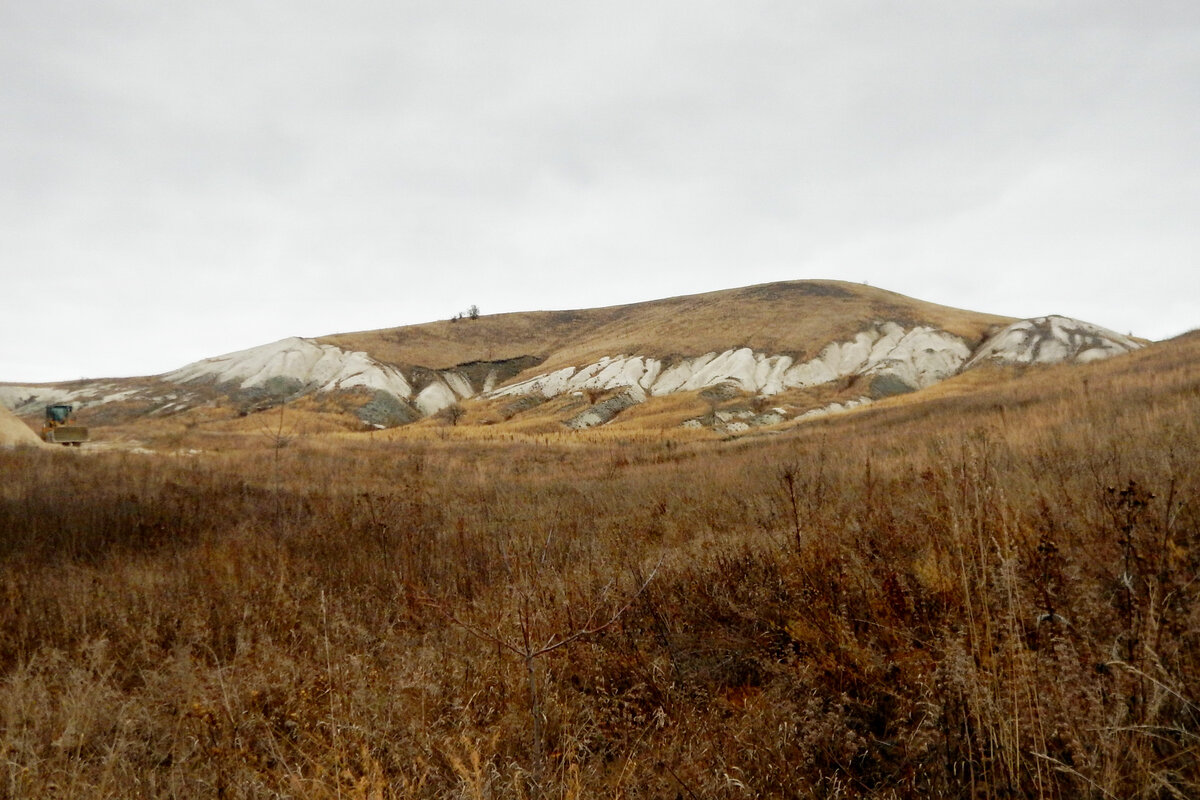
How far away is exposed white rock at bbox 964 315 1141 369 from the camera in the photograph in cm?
4138

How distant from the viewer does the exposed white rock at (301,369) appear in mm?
54500

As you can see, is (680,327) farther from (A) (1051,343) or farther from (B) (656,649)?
(B) (656,649)

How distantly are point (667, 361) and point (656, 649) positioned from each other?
159 ft

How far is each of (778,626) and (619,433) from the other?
2739cm

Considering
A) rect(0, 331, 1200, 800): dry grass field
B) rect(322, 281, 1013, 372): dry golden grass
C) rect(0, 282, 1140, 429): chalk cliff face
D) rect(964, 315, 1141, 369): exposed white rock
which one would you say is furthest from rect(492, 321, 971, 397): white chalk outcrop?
rect(0, 331, 1200, 800): dry grass field

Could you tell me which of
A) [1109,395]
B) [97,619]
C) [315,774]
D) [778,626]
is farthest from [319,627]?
[1109,395]

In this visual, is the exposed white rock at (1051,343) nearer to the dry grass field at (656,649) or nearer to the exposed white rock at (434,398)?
the dry grass field at (656,649)

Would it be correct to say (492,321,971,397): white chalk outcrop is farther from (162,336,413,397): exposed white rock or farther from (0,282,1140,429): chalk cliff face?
(162,336,413,397): exposed white rock

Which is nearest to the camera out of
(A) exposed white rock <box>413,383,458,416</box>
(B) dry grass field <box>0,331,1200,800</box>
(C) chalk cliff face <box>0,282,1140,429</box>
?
(B) dry grass field <box>0,331,1200,800</box>

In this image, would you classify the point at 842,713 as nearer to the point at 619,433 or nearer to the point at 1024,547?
the point at 1024,547

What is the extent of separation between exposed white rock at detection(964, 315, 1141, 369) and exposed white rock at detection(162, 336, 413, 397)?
166 feet

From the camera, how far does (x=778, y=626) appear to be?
344 cm

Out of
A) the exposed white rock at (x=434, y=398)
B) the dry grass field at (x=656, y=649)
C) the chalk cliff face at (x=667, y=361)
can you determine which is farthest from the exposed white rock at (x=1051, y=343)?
the exposed white rock at (x=434, y=398)

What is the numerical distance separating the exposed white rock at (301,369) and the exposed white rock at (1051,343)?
50.7 metres
